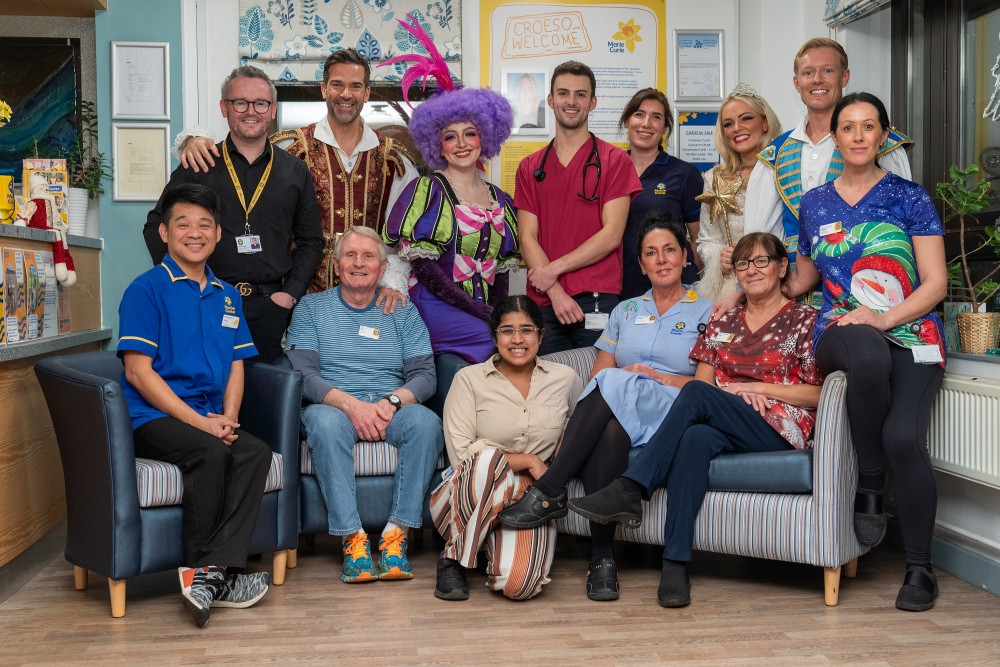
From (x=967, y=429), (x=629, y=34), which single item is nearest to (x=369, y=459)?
(x=967, y=429)

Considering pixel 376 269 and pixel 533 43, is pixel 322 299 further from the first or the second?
pixel 533 43

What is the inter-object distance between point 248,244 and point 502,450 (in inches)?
52.5

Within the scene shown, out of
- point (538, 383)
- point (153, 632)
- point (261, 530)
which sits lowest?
point (153, 632)

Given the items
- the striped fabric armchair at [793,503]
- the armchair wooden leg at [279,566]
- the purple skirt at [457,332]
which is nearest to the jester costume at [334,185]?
the purple skirt at [457,332]

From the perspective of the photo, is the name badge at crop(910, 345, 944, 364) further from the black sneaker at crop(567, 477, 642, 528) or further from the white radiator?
the black sneaker at crop(567, 477, 642, 528)

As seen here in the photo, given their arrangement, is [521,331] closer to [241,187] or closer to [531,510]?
[531,510]

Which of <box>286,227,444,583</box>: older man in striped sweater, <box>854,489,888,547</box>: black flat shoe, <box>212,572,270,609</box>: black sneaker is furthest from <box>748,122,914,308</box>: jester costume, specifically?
<box>212,572,270,609</box>: black sneaker

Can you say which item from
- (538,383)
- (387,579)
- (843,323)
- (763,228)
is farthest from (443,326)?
(843,323)

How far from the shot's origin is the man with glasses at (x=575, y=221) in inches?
143

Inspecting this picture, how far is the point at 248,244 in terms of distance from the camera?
3.45 m

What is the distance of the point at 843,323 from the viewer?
9.15 ft

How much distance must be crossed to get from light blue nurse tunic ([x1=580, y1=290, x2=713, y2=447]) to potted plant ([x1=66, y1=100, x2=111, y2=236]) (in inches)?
94.4

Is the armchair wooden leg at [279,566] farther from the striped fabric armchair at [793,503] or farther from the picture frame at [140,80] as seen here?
the picture frame at [140,80]

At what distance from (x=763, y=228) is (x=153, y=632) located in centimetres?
243
